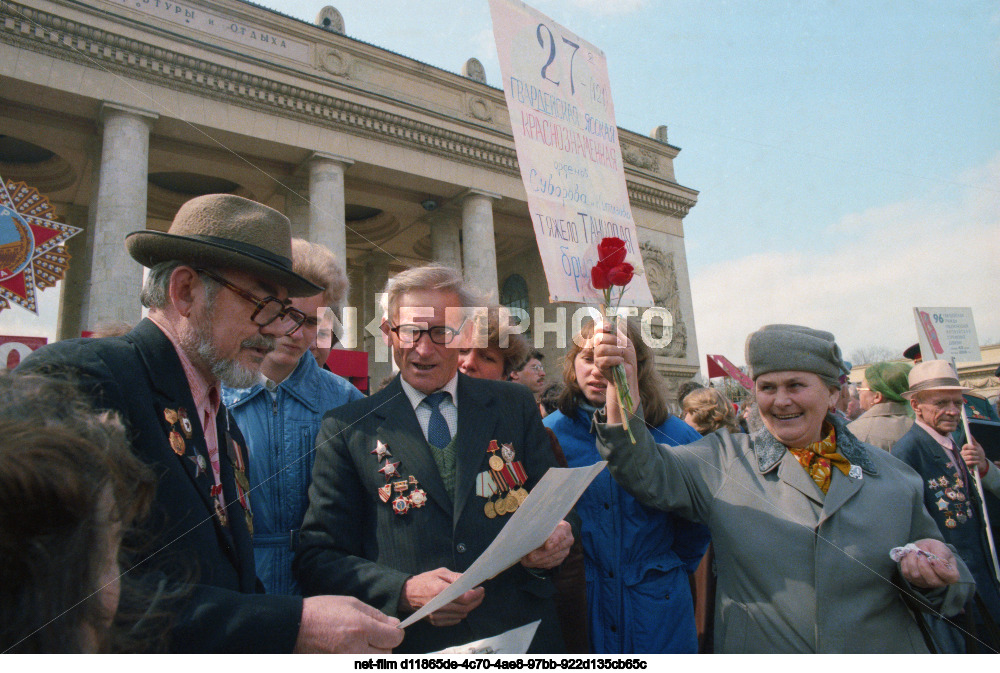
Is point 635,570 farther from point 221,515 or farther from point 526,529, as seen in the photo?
point 221,515

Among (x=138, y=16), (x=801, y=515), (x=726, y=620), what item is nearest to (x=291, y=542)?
(x=726, y=620)

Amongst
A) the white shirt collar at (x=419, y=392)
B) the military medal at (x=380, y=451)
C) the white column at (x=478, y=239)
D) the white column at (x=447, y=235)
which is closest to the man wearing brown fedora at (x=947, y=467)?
the white shirt collar at (x=419, y=392)

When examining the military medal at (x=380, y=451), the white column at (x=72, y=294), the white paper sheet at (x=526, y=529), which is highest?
the white column at (x=72, y=294)

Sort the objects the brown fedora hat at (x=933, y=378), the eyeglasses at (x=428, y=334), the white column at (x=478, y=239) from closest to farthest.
→ the eyeglasses at (x=428, y=334) → the brown fedora hat at (x=933, y=378) → the white column at (x=478, y=239)

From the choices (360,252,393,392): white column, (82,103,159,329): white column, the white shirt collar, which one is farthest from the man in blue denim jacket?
(360,252,393,392): white column

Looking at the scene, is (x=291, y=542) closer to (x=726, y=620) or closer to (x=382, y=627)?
(x=382, y=627)

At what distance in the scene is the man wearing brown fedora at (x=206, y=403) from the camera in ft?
4.14

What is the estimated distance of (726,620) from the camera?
2.08 m

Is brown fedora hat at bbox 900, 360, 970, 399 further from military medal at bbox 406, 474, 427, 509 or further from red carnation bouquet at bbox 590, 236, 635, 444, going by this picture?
military medal at bbox 406, 474, 427, 509

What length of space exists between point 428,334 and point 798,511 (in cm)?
140

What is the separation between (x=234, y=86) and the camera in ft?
44.2

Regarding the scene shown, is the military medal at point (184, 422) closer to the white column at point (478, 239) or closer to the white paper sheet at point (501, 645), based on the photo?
the white paper sheet at point (501, 645)

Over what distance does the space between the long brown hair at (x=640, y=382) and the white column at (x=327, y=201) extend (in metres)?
11.9

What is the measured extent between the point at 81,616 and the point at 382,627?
0.61m
